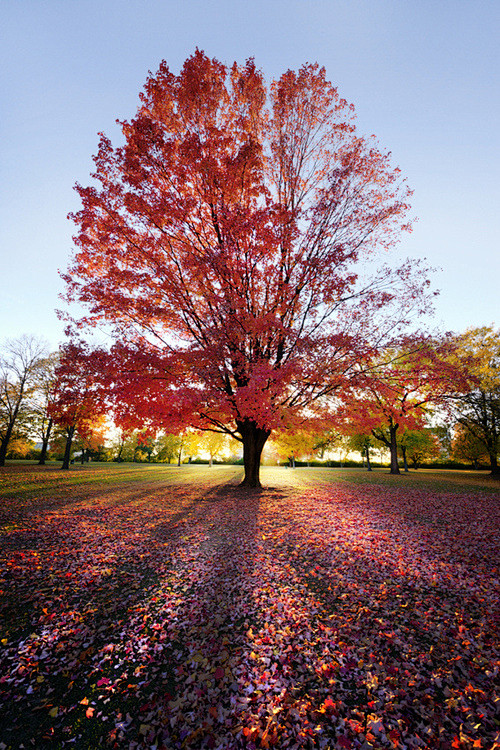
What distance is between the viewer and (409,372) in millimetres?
11938

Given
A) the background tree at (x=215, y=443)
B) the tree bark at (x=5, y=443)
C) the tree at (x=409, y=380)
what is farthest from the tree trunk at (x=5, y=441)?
the tree at (x=409, y=380)

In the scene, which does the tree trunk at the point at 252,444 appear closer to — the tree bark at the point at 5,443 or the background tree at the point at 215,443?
the background tree at the point at 215,443

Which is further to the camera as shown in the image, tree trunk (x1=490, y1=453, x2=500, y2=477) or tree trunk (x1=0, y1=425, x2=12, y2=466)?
tree trunk (x1=0, y1=425, x2=12, y2=466)

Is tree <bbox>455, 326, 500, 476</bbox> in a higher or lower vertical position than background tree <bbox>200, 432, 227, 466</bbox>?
higher

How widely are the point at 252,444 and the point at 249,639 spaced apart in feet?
40.3

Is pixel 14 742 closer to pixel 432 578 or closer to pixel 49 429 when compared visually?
pixel 432 578

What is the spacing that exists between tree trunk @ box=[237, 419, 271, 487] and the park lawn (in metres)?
7.44

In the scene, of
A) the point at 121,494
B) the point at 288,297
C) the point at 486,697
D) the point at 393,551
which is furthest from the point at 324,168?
the point at 121,494

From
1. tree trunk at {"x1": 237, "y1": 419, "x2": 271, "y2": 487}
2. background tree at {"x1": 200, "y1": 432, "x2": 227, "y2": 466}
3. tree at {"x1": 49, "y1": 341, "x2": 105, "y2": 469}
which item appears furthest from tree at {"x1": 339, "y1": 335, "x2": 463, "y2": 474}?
Result: background tree at {"x1": 200, "y1": 432, "x2": 227, "y2": 466}

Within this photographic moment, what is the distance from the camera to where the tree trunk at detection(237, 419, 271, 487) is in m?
16.3

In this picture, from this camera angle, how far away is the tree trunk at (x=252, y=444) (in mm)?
16297

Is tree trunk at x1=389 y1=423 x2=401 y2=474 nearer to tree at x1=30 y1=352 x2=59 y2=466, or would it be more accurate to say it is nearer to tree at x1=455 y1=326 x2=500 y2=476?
tree at x1=455 y1=326 x2=500 y2=476

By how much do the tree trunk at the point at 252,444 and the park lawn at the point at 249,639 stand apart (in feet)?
24.4

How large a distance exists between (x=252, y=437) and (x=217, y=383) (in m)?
5.19
